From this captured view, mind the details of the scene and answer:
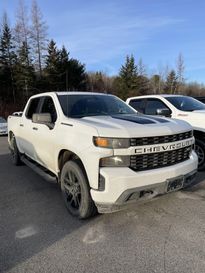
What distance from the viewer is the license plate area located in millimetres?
3571

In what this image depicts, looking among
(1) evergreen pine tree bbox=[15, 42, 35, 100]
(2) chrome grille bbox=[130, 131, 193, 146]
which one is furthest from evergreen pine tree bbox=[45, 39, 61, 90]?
(2) chrome grille bbox=[130, 131, 193, 146]

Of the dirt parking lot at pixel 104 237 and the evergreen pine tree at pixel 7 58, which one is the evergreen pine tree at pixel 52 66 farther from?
the dirt parking lot at pixel 104 237

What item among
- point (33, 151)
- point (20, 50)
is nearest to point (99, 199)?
point (33, 151)

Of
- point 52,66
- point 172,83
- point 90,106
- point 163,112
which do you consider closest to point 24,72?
point 52,66

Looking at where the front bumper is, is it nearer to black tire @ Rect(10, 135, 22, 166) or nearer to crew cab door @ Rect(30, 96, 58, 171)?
crew cab door @ Rect(30, 96, 58, 171)

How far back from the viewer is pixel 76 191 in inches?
155

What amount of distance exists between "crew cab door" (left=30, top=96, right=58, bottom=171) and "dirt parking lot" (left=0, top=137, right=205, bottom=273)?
725mm

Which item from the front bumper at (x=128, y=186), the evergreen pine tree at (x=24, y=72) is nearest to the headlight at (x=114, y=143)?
the front bumper at (x=128, y=186)

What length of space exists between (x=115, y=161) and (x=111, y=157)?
0.07 m

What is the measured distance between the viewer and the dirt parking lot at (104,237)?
2859 mm

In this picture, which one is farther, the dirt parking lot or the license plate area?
the license plate area

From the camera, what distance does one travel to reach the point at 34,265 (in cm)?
288

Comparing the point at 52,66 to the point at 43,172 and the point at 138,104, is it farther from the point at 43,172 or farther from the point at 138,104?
the point at 43,172

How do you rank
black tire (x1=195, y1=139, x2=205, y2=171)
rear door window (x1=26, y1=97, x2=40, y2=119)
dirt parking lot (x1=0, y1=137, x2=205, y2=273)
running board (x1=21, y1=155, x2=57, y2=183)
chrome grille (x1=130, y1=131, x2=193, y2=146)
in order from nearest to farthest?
dirt parking lot (x1=0, y1=137, x2=205, y2=273), chrome grille (x1=130, y1=131, x2=193, y2=146), running board (x1=21, y1=155, x2=57, y2=183), rear door window (x1=26, y1=97, x2=40, y2=119), black tire (x1=195, y1=139, x2=205, y2=171)
